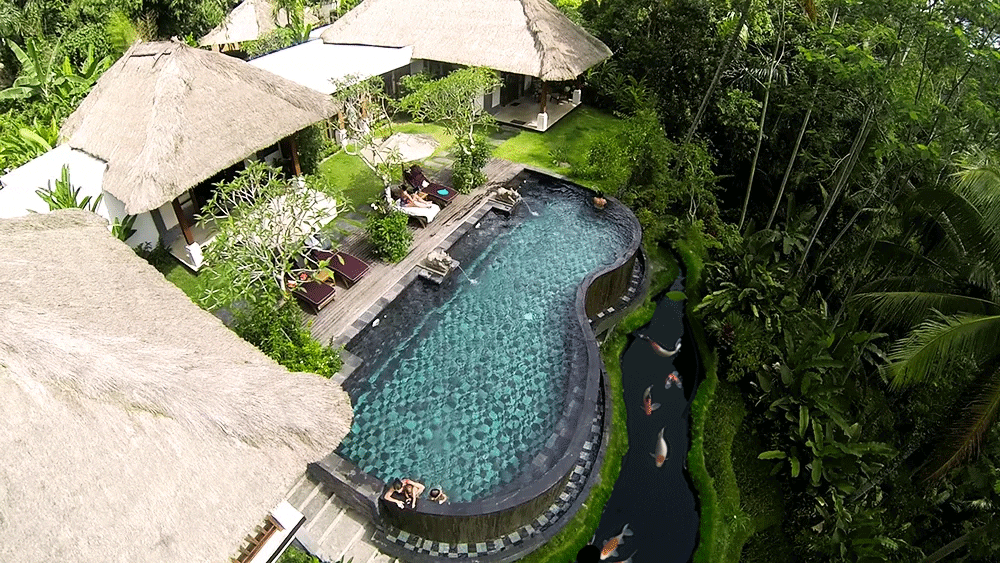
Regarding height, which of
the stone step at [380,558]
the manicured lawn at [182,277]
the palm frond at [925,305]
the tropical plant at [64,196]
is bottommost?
the stone step at [380,558]

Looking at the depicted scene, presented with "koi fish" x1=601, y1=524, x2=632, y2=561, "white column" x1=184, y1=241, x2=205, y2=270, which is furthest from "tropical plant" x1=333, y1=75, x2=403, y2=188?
"koi fish" x1=601, y1=524, x2=632, y2=561

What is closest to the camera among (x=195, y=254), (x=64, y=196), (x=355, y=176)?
(x=64, y=196)

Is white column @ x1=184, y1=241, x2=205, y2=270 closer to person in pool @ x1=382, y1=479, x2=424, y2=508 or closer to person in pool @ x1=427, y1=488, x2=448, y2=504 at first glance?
person in pool @ x1=382, y1=479, x2=424, y2=508

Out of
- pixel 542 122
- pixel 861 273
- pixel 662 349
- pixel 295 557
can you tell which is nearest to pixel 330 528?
pixel 295 557

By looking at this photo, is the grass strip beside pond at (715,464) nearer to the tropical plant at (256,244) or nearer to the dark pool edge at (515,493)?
the dark pool edge at (515,493)

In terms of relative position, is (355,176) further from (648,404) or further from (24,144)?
(648,404)

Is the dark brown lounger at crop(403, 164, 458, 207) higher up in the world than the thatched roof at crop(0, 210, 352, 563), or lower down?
lower down

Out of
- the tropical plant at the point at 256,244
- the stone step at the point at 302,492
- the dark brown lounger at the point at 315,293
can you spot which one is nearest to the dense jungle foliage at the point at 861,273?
the stone step at the point at 302,492

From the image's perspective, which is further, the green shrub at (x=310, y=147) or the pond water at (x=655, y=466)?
the green shrub at (x=310, y=147)
